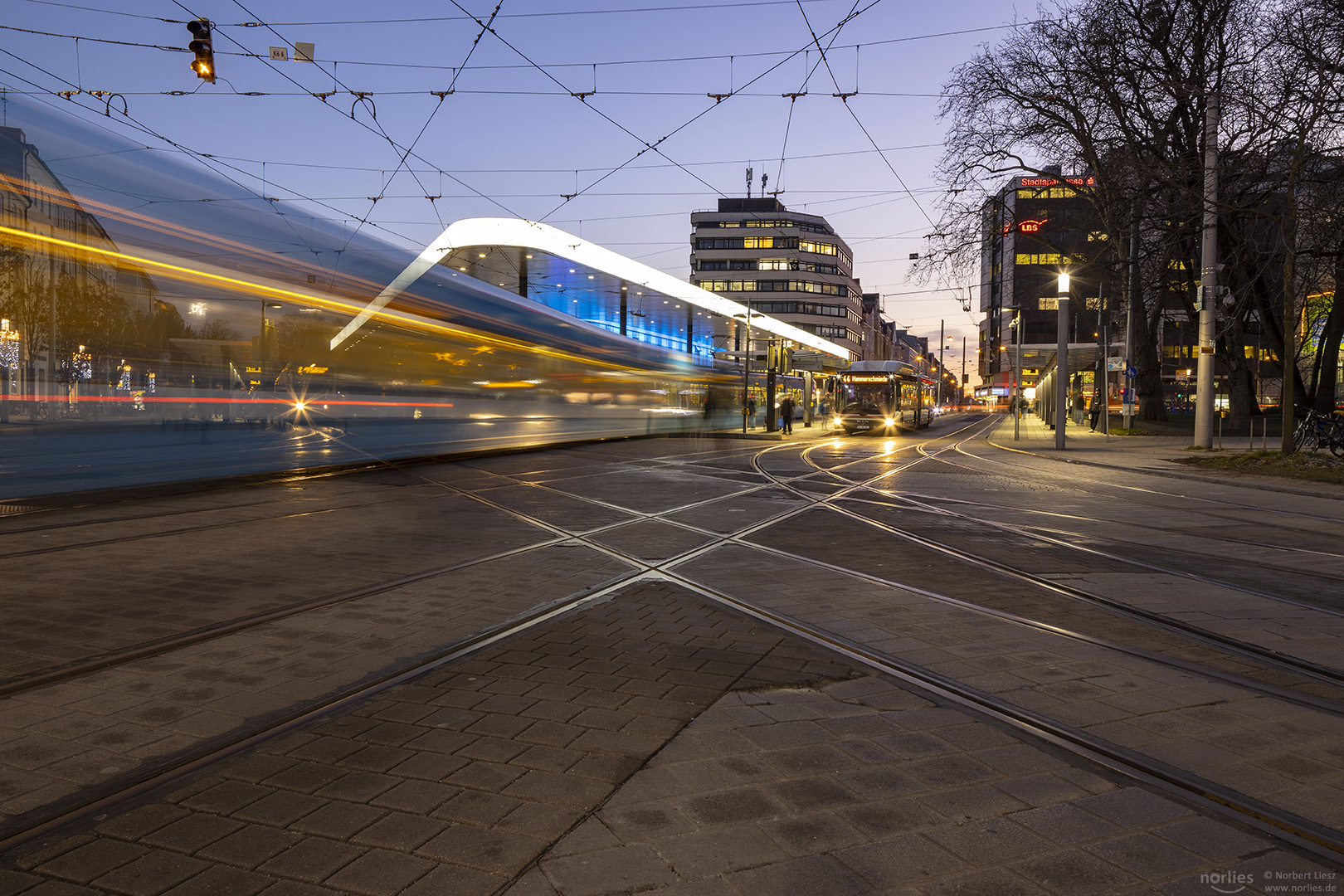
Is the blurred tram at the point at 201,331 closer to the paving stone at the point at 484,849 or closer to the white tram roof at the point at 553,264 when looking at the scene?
the white tram roof at the point at 553,264

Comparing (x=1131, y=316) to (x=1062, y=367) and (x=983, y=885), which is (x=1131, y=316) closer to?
(x=1062, y=367)

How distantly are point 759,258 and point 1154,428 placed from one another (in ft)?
233

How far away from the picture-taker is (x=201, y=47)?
429 inches

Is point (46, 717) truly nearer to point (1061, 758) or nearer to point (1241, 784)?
point (1061, 758)

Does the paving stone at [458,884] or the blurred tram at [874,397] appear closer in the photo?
the paving stone at [458,884]

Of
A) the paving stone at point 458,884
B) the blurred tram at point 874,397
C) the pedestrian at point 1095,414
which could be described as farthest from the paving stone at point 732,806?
the pedestrian at point 1095,414

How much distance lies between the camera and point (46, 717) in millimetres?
3895

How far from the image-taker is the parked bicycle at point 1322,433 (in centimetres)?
2080

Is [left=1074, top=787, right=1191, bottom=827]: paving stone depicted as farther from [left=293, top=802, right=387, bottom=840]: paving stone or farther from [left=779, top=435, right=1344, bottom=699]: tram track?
[left=293, top=802, right=387, bottom=840]: paving stone

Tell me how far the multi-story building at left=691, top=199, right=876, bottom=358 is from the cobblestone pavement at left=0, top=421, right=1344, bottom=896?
95353mm

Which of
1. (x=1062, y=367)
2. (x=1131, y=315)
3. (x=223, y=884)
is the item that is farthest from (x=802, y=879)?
(x=1131, y=315)

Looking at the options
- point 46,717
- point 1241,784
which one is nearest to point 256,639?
point 46,717

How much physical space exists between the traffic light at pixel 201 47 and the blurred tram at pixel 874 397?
102 feet

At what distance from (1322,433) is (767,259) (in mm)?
84843
